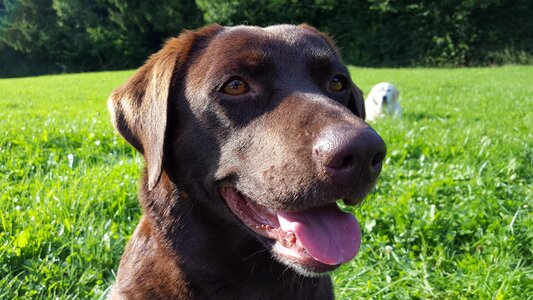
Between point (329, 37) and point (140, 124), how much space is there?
117 cm

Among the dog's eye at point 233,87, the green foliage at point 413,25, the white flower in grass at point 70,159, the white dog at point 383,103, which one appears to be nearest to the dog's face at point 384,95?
the white dog at point 383,103

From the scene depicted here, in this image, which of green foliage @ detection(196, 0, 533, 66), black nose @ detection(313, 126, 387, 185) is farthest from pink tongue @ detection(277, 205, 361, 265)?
green foliage @ detection(196, 0, 533, 66)

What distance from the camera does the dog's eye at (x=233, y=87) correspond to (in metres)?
2.06

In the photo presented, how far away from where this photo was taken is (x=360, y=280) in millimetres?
2748

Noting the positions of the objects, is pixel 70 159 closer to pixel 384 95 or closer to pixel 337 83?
pixel 337 83

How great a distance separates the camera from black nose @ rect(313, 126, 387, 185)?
1.61 metres

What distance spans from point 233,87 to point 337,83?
1.89 ft

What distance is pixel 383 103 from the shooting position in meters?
8.50

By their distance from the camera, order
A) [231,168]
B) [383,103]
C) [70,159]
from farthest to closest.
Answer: [383,103], [70,159], [231,168]

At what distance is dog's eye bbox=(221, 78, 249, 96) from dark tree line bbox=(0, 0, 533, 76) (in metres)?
19.1

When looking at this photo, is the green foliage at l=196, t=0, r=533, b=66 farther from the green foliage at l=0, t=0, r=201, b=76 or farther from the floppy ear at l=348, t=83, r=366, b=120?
the floppy ear at l=348, t=83, r=366, b=120

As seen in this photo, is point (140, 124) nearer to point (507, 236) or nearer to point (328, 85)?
point (328, 85)

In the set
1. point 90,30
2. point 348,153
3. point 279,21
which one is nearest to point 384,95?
point 348,153

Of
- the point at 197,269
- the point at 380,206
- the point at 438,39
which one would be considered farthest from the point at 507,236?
the point at 438,39
